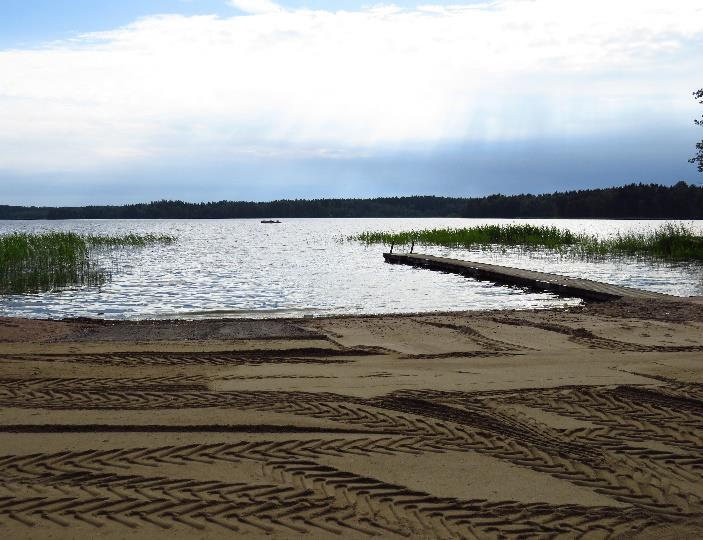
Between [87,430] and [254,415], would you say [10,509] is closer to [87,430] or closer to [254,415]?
[87,430]

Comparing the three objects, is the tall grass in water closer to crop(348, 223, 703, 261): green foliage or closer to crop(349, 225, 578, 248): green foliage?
crop(348, 223, 703, 261): green foliage

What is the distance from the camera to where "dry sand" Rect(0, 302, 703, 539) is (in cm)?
343

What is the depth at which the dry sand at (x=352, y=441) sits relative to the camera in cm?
343

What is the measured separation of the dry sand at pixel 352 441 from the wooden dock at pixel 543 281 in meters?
7.17

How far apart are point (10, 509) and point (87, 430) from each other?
132cm

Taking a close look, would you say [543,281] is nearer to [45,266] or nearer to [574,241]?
[45,266]

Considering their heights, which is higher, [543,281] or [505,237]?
[505,237]

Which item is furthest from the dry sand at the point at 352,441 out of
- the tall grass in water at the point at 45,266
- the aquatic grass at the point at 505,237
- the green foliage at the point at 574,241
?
the aquatic grass at the point at 505,237

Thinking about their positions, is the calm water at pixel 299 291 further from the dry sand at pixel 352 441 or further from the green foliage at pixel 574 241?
the dry sand at pixel 352 441

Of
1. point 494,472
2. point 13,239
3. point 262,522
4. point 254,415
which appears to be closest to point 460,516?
point 494,472

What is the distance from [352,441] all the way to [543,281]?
48.9ft

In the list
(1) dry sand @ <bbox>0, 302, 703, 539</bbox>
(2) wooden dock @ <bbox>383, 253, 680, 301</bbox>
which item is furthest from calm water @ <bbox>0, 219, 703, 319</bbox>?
(1) dry sand @ <bbox>0, 302, 703, 539</bbox>

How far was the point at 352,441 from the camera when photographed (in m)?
4.55

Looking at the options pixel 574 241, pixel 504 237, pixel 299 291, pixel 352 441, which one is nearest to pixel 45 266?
pixel 299 291
